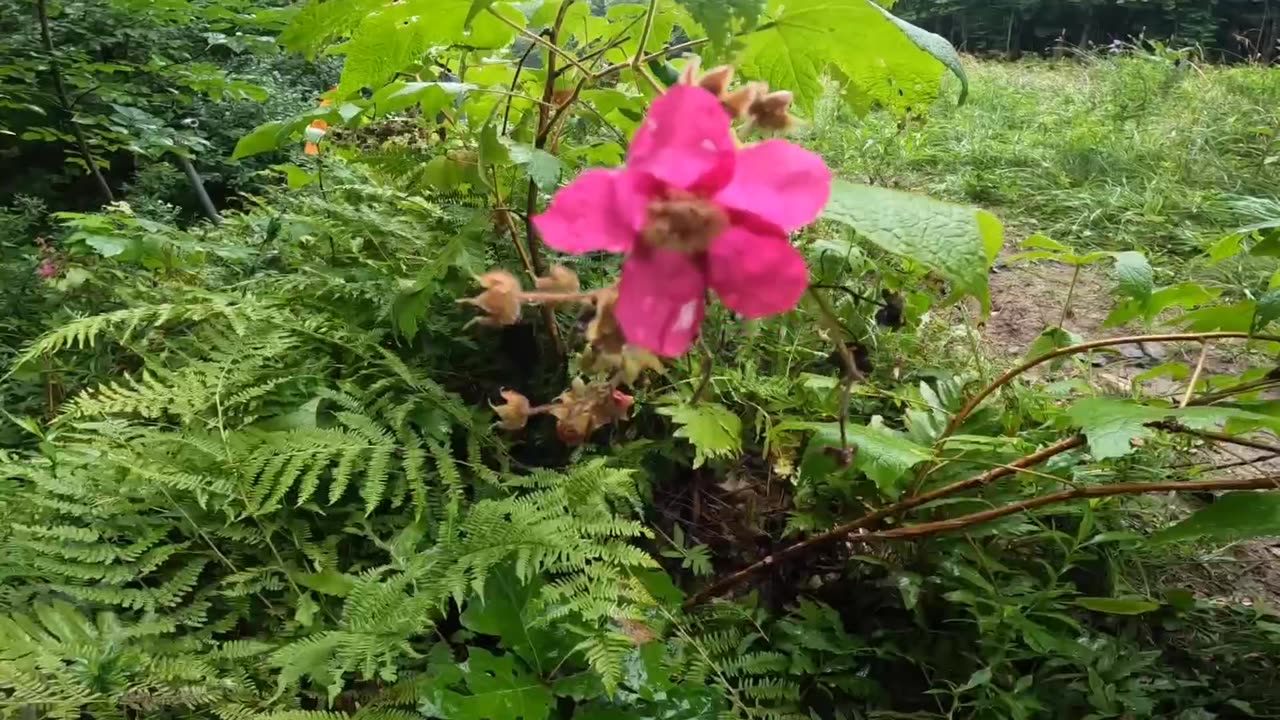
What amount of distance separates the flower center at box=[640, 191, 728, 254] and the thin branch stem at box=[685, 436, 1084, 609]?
2.08 feet

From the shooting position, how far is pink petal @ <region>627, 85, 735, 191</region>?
353 mm

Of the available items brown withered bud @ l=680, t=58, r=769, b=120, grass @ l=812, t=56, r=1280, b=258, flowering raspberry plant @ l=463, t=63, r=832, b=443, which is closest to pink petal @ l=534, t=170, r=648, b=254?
flowering raspberry plant @ l=463, t=63, r=832, b=443

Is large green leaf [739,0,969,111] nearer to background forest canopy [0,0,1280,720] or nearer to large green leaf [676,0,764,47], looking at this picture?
background forest canopy [0,0,1280,720]

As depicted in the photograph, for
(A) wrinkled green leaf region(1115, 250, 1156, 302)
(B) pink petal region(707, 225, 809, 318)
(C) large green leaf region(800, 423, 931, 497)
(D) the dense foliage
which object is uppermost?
(B) pink petal region(707, 225, 809, 318)

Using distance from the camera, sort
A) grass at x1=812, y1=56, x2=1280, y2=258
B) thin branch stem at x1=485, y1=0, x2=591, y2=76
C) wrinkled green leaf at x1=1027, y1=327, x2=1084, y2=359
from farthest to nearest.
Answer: grass at x1=812, y1=56, x2=1280, y2=258
wrinkled green leaf at x1=1027, y1=327, x2=1084, y2=359
thin branch stem at x1=485, y1=0, x2=591, y2=76

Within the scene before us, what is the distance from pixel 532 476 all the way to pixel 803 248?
75 centimetres

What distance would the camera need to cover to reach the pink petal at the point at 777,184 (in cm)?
36

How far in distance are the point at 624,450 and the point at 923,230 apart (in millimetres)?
699

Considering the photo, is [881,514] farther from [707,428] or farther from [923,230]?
[923,230]

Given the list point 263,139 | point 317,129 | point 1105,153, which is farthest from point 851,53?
point 1105,153

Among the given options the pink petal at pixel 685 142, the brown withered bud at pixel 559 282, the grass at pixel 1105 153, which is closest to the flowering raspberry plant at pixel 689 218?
the pink petal at pixel 685 142

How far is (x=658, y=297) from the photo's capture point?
0.36 meters

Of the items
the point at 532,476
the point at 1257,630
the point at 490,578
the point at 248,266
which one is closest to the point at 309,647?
the point at 490,578

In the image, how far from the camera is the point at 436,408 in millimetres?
1085
